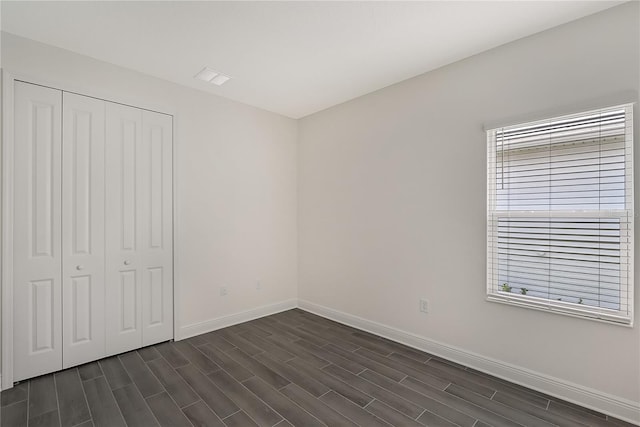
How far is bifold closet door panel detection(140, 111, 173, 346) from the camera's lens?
3.09 m

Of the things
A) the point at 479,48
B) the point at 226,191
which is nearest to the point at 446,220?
the point at 479,48

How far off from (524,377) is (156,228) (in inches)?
138

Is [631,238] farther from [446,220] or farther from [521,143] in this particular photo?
[446,220]

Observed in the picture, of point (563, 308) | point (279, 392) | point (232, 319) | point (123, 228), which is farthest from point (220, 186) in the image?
point (563, 308)

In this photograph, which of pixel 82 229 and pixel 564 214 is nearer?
pixel 564 214

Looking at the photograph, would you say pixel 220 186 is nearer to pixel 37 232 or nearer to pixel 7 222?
pixel 37 232

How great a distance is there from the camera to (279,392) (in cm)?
234

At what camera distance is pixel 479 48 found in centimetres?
260

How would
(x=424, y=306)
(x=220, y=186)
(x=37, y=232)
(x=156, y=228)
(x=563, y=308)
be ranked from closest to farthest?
(x=563, y=308) → (x=37, y=232) → (x=424, y=306) → (x=156, y=228) → (x=220, y=186)

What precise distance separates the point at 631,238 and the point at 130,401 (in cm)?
356

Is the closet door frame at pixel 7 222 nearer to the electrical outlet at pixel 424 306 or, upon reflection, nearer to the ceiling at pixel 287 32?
the ceiling at pixel 287 32

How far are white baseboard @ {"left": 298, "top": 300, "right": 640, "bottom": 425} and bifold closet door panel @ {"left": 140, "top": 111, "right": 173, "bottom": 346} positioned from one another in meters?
2.19

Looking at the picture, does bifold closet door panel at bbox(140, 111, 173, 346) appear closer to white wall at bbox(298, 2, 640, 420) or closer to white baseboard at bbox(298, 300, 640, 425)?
white wall at bbox(298, 2, 640, 420)

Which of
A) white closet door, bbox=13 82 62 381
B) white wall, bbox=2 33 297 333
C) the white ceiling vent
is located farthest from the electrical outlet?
white closet door, bbox=13 82 62 381
